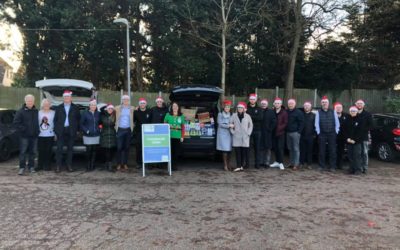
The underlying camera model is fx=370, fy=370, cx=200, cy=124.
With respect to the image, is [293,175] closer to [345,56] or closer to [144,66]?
[345,56]

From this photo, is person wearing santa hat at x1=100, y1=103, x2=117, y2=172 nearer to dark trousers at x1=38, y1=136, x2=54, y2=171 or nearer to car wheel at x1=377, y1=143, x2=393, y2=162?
dark trousers at x1=38, y1=136, x2=54, y2=171

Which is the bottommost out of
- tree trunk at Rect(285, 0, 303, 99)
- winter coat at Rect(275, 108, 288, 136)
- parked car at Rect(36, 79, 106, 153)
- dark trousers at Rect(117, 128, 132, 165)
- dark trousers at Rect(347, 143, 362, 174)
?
dark trousers at Rect(347, 143, 362, 174)

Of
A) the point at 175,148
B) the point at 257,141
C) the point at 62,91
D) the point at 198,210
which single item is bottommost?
the point at 198,210

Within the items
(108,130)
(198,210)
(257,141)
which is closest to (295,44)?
(257,141)

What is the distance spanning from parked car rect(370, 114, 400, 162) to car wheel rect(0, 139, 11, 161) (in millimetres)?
10800

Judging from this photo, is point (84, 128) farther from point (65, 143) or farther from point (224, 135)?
point (224, 135)

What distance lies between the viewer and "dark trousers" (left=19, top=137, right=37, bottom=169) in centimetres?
875

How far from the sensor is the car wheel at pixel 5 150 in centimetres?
1032

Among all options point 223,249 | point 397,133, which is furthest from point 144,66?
point 223,249

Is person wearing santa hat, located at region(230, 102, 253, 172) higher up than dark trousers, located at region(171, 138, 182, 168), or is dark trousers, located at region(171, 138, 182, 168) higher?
person wearing santa hat, located at region(230, 102, 253, 172)

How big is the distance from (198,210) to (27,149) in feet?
16.4

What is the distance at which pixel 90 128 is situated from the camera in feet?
29.8

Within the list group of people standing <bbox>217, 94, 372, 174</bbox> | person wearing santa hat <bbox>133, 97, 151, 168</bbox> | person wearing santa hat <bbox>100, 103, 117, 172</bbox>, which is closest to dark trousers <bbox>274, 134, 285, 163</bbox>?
group of people standing <bbox>217, 94, 372, 174</bbox>

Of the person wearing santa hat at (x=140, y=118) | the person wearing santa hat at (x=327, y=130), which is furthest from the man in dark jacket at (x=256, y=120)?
the person wearing santa hat at (x=140, y=118)
